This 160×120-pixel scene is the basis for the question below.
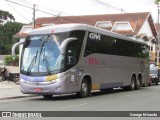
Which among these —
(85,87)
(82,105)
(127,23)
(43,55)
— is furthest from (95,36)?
(127,23)

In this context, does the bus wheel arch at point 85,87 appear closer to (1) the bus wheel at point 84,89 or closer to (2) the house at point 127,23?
(1) the bus wheel at point 84,89

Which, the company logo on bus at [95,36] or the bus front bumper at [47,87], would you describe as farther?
the company logo on bus at [95,36]

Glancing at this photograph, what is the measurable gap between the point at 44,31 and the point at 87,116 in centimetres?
828

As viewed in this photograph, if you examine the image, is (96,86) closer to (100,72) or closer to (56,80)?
(100,72)

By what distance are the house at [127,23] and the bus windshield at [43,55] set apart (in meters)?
39.2

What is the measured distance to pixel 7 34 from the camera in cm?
10731

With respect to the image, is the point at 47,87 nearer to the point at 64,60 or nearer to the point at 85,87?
the point at 64,60

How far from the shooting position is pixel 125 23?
2420 inches

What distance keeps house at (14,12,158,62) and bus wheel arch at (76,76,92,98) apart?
37.2 m

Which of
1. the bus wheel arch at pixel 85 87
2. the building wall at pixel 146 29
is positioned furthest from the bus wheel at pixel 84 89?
the building wall at pixel 146 29

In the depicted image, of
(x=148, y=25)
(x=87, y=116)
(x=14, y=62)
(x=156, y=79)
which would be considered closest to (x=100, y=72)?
(x=87, y=116)

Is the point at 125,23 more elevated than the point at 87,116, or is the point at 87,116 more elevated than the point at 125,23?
the point at 125,23

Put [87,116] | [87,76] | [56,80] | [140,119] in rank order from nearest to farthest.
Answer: [140,119] < [87,116] < [56,80] < [87,76]

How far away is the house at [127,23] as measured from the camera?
60.5 m
